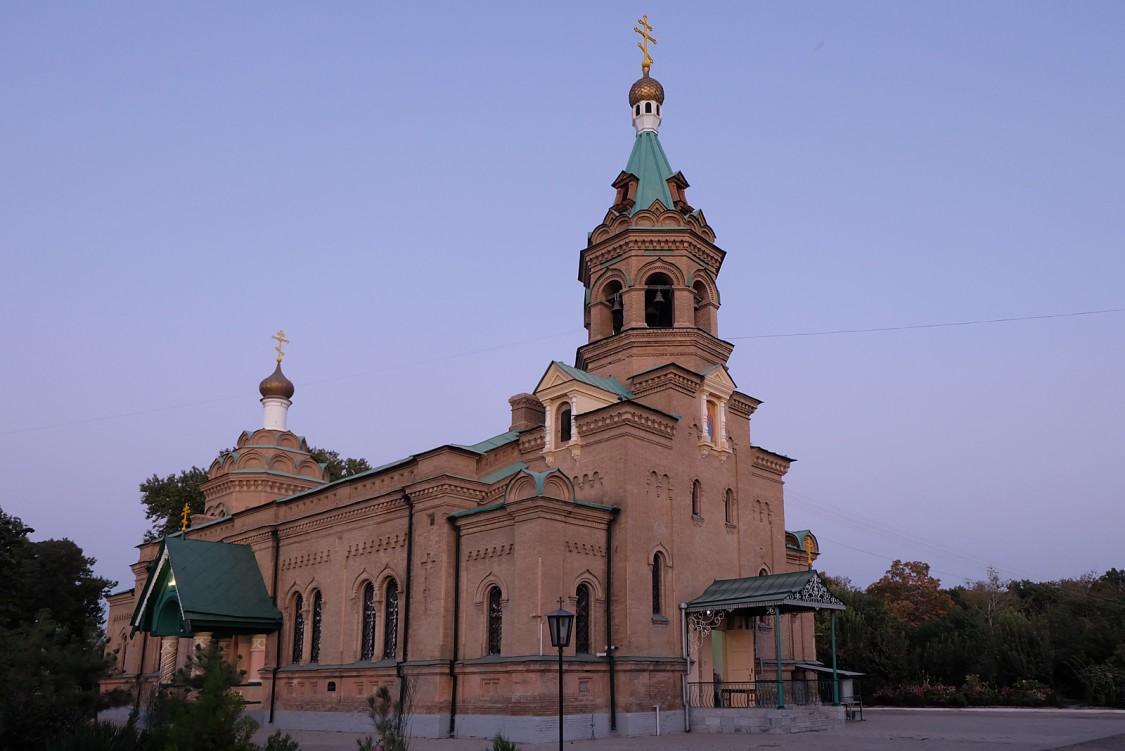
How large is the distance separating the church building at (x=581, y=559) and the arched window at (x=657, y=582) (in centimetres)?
7

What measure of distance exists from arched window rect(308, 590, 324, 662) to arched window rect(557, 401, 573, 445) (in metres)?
8.56

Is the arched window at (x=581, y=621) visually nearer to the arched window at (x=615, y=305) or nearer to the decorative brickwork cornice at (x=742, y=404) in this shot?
the decorative brickwork cornice at (x=742, y=404)

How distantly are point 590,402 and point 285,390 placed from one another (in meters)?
16.1

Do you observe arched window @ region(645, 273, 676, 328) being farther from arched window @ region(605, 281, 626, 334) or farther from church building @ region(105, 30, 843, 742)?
arched window @ region(605, 281, 626, 334)

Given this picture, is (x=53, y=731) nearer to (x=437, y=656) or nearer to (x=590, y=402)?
(x=437, y=656)

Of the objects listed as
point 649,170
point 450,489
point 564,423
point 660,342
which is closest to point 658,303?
point 660,342

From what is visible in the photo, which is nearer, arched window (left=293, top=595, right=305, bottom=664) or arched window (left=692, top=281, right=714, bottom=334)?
arched window (left=692, top=281, right=714, bottom=334)

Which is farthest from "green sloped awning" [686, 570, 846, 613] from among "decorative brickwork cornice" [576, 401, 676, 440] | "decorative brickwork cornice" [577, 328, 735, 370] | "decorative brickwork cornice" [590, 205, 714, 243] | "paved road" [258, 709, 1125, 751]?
"decorative brickwork cornice" [590, 205, 714, 243]

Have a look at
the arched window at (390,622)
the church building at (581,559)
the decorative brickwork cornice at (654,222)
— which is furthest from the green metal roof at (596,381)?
the arched window at (390,622)

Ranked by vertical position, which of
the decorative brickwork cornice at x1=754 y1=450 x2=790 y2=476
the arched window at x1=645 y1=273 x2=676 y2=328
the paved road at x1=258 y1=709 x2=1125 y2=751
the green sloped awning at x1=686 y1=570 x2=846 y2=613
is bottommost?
the paved road at x1=258 y1=709 x2=1125 y2=751

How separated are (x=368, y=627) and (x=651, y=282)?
37.9ft

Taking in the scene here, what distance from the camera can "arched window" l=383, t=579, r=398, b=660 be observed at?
22.4 m

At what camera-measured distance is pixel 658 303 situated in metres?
24.2

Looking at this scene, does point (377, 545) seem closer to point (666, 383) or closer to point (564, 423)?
point (564, 423)
